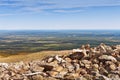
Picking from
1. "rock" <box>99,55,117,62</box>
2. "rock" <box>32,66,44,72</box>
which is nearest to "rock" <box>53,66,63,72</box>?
"rock" <box>32,66,44,72</box>

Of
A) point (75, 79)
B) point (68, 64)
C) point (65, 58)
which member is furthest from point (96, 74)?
point (65, 58)

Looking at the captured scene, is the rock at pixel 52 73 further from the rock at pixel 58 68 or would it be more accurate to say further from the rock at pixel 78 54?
the rock at pixel 78 54

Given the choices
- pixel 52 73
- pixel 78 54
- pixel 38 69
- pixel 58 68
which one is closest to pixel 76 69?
pixel 58 68

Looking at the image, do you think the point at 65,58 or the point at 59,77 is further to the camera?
the point at 65,58

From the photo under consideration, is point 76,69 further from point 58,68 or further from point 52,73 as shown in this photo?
point 52,73

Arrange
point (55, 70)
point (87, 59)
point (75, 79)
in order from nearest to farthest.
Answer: point (75, 79), point (55, 70), point (87, 59)

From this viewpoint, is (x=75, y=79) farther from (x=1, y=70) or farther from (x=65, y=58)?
(x=1, y=70)

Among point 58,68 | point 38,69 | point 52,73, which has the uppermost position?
point 58,68

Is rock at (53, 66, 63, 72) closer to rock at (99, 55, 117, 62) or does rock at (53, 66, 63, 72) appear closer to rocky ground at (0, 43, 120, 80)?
rocky ground at (0, 43, 120, 80)
